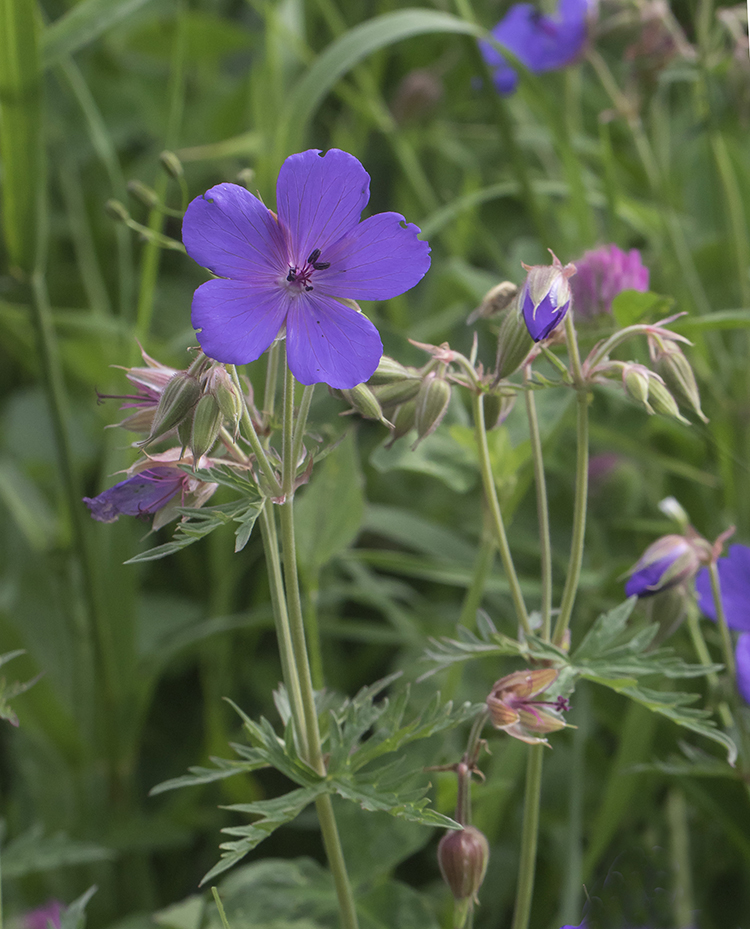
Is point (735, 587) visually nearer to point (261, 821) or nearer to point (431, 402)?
point (431, 402)

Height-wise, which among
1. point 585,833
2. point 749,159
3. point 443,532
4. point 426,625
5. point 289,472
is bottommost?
point 585,833

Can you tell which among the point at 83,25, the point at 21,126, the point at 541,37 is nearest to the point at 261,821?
the point at 21,126

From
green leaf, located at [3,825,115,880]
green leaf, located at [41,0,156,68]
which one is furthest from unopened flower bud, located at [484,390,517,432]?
green leaf, located at [41,0,156,68]

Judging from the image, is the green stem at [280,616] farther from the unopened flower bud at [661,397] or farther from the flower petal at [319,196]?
the unopened flower bud at [661,397]

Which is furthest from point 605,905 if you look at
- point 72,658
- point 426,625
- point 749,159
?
point 749,159

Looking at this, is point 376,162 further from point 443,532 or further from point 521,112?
point 443,532

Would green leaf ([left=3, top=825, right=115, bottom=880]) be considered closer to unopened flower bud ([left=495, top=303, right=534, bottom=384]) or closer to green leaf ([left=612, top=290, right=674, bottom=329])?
unopened flower bud ([left=495, top=303, right=534, bottom=384])
